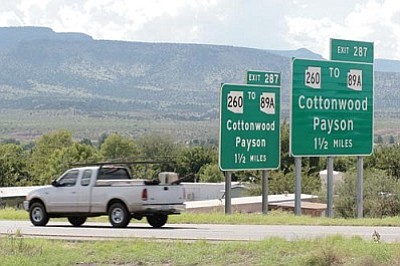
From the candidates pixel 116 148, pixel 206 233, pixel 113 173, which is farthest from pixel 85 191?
pixel 116 148

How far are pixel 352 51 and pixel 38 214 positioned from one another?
1294cm

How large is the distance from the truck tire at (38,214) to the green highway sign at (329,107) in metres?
9.64

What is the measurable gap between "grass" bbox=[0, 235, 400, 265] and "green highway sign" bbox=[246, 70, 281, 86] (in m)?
20.1

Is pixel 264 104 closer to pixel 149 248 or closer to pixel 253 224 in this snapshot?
pixel 253 224

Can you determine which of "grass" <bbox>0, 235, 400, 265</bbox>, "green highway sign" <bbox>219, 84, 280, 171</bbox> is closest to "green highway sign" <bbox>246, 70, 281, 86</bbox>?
"green highway sign" <bbox>219, 84, 280, 171</bbox>

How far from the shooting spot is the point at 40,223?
2725 centimetres

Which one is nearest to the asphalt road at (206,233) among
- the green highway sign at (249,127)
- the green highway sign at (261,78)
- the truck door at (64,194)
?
the truck door at (64,194)

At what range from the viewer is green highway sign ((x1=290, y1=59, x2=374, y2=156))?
32844 mm

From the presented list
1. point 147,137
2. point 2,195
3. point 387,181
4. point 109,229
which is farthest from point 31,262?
point 147,137

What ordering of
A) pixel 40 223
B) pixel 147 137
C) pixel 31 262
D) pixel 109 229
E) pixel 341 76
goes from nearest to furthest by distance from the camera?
pixel 31 262, pixel 109 229, pixel 40 223, pixel 341 76, pixel 147 137

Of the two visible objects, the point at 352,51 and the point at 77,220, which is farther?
the point at 352,51

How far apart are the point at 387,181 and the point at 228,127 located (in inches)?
789

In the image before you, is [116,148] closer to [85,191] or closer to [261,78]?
[261,78]

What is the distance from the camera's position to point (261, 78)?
37.6m
